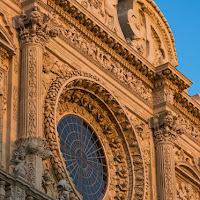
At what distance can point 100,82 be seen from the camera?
21781 millimetres

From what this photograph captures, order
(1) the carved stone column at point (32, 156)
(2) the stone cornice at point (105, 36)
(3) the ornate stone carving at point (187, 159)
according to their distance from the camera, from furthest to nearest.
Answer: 1. (3) the ornate stone carving at point (187, 159)
2. (2) the stone cornice at point (105, 36)
3. (1) the carved stone column at point (32, 156)

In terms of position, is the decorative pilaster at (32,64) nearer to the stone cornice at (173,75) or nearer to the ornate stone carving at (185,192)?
the stone cornice at (173,75)

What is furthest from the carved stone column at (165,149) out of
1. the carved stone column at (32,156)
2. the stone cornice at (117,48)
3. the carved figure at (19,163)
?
the carved figure at (19,163)

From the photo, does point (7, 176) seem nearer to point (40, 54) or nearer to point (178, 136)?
point (40, 54)

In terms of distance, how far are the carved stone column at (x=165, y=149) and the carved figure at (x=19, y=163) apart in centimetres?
625

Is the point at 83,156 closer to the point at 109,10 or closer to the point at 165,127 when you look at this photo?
the point at 165,127

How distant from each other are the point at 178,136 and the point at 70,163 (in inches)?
205

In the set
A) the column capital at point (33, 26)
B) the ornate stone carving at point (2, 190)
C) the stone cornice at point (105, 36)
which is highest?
the stone cornice at point (105, 36)

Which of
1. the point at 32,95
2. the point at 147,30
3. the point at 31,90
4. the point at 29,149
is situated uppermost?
the point at 147,30

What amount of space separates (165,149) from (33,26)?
6192mm

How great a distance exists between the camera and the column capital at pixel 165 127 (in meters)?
23.3

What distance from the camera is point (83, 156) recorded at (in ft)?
69.7

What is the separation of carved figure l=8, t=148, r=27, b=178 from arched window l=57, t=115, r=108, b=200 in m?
3.01

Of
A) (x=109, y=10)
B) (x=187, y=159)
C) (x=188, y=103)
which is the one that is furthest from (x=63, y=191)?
(x=188, y=103)
